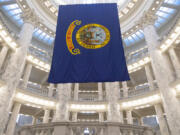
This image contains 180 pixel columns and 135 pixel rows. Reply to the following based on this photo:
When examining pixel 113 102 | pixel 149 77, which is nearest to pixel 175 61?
pixel 149 77

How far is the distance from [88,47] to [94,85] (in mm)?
17152

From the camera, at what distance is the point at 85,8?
31.2 feet

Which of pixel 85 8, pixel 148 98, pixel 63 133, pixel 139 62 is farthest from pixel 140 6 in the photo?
pixel 63 133

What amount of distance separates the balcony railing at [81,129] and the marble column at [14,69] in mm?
5061

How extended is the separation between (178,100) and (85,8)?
10959 millimetres

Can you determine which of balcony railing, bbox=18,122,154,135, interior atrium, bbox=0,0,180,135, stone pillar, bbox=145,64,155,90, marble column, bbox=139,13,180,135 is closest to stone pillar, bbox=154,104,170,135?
interior atrium, bbox=0,0,180,135

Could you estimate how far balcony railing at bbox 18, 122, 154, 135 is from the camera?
310 inches

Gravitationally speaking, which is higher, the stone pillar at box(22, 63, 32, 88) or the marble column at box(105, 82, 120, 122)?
the stone pillar at box(22, 63, 32, 88)

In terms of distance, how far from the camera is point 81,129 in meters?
8.04

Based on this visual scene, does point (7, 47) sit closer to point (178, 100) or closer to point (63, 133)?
point (63, 133)

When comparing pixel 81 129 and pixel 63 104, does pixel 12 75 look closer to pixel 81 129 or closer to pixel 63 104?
pixel 63 104

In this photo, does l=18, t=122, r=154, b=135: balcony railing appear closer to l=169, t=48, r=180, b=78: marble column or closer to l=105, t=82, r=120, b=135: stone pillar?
l=105, t=82, r=120, b=135: stone pillar

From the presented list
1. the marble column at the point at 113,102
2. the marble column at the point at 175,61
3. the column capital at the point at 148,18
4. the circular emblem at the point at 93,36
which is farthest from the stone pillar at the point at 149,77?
the circular emblem at the point at 93,36

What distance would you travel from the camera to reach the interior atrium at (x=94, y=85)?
404 inches
